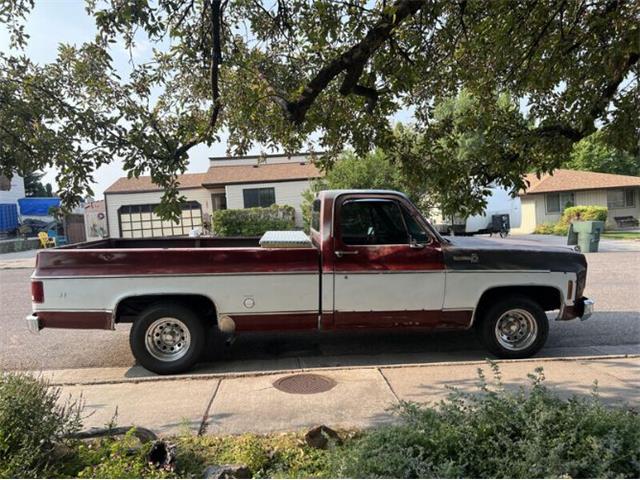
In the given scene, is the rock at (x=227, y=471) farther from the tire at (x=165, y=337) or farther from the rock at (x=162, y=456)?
the tire at (x=165, y=337)

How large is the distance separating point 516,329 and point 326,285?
247 cm

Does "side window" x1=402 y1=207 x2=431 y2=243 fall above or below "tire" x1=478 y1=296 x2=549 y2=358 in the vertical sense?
above

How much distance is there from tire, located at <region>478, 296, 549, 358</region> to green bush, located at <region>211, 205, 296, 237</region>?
2134cm

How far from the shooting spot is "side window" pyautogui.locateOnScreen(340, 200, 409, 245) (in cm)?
602

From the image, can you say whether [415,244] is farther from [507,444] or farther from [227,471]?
[227,471]

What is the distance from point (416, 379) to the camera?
17.0ft

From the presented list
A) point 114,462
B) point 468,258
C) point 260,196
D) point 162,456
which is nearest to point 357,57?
point 468,258

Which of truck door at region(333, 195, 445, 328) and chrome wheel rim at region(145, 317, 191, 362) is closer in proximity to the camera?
chrome wheel rim at region(145, 317, 191, 362)

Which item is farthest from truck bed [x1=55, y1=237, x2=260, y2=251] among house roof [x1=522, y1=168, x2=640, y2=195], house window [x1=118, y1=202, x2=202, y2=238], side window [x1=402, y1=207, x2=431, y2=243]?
house roof [x1=522, y1=168, x2=640, y2=195]

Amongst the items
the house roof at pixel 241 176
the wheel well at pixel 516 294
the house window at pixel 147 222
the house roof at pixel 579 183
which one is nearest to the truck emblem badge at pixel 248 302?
the wheel well at pixel 516 294

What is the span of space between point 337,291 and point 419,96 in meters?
3.50

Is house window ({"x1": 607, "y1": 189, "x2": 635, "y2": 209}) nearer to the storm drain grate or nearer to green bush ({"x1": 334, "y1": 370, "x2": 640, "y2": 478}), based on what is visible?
the storm drain grate

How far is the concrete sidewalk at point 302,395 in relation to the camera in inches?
166

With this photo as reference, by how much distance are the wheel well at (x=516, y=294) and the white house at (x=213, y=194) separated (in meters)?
23.7
